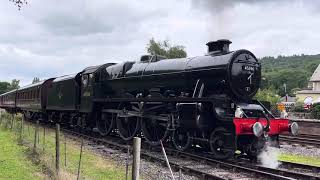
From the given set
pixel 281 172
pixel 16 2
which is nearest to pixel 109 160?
pixel 281 172

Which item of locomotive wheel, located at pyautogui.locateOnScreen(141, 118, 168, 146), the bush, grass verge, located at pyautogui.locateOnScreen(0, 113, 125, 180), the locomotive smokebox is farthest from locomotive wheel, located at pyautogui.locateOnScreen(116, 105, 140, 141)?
the bush

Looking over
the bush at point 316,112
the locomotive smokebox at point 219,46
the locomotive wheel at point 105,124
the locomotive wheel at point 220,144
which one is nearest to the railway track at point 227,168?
the locomotive wheel at point 220,144

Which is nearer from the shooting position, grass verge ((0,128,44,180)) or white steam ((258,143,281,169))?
grass verge ((0,128,44,180))

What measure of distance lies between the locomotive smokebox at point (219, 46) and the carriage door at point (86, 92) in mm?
7588

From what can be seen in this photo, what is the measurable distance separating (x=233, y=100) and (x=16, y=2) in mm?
7302

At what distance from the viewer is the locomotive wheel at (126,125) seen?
56.8ft

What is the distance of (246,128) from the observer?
40.4ft

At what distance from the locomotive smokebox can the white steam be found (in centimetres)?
331

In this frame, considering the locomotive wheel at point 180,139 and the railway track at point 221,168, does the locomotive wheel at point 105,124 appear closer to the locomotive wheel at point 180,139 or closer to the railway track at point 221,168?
the railway track at point 221,168

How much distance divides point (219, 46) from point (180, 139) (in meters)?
3.31

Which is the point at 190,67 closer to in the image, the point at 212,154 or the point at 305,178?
the point at 212,154

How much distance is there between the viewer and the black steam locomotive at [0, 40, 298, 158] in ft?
42.5

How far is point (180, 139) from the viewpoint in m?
14.7

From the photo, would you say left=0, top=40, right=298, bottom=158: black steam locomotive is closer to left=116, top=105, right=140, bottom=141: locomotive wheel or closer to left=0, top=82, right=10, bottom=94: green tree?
left=116, top=105, right=140, bottom=141: locomotive wheel
